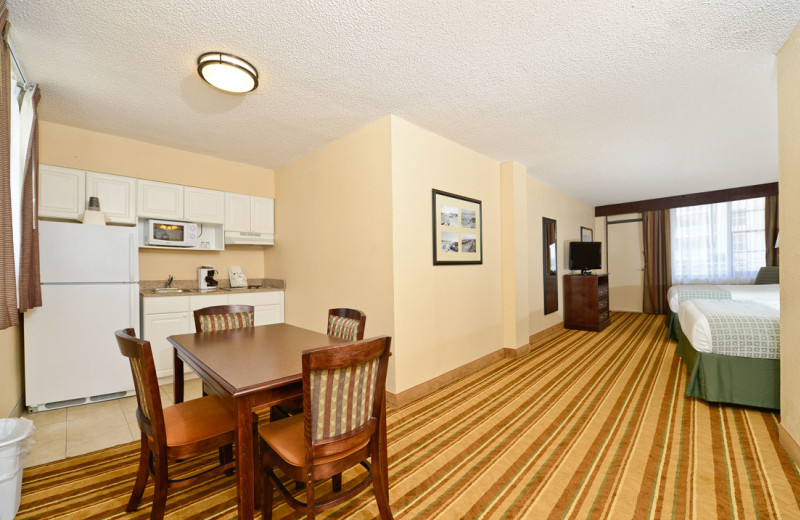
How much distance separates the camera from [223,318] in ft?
8.57

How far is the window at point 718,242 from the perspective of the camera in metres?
6.23

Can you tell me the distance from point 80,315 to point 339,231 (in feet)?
7.97

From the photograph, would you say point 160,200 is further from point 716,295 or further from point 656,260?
point 656,260

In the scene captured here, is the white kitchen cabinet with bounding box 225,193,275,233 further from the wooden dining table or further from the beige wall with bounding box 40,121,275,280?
the wooden dining table

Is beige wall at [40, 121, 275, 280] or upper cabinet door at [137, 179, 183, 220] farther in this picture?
upper cabinet door at [137, 179, 183, 220]

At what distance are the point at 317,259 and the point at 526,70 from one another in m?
2.71

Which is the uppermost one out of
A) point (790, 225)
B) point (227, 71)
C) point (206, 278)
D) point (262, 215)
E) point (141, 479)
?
point (227, 71)

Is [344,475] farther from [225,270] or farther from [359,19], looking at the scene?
[225,270]

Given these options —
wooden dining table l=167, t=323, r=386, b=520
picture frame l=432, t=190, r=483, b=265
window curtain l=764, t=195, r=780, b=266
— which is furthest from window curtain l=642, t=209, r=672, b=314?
wooden dining table l=167, t=323, r=386, b=520

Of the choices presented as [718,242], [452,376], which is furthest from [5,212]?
[718,242]

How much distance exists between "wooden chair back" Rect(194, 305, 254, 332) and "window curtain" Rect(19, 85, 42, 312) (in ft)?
3.66

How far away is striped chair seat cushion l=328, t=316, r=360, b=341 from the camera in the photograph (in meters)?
2.25

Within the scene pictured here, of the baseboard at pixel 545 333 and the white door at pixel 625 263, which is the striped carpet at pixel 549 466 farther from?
the white door at pixel 625 263

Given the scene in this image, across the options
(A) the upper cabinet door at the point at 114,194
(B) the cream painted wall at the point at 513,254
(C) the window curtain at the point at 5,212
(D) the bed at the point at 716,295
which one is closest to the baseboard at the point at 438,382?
(B) the cream painted wall at the point at 513,254
